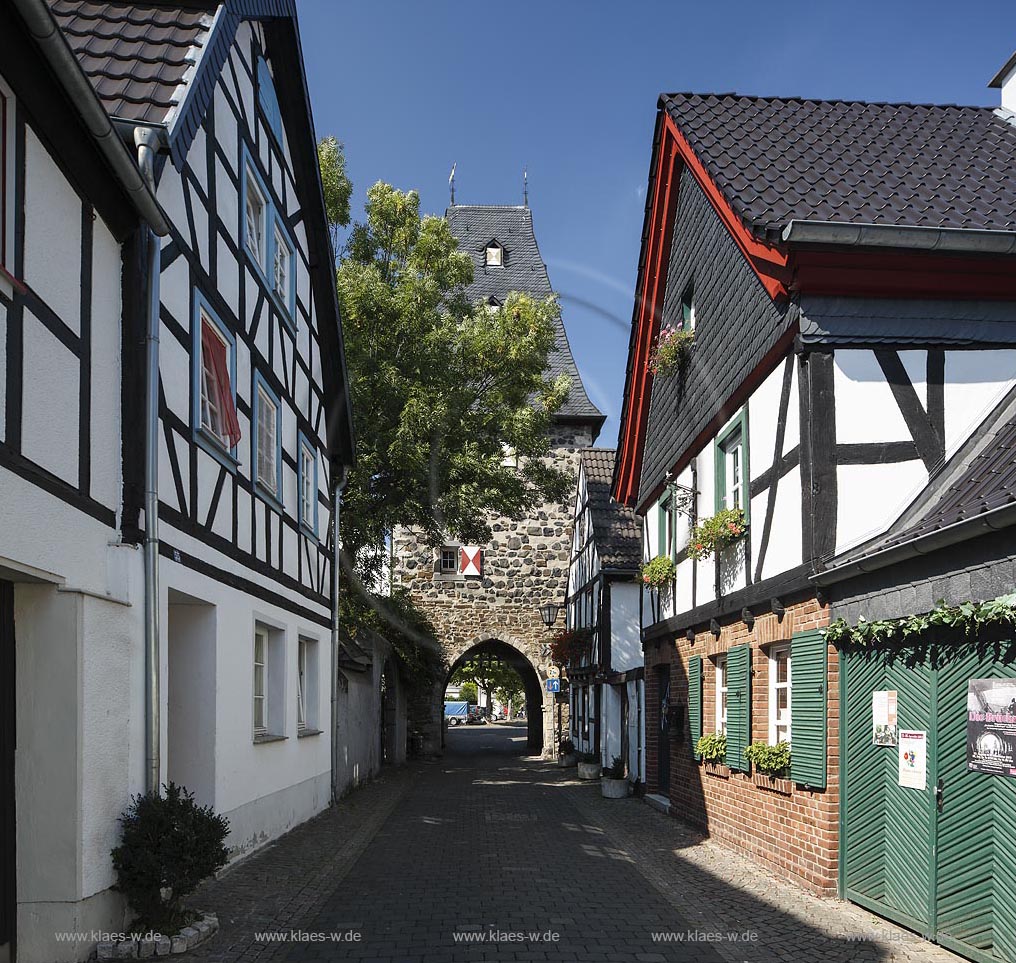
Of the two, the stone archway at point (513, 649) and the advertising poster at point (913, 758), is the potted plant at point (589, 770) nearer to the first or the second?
the stone archway at point (513, 649)

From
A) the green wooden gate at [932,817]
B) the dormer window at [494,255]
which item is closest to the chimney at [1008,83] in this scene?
the green wooden gate at [932,817]

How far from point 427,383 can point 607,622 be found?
19.3 ft

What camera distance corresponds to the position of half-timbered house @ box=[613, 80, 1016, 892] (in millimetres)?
8625

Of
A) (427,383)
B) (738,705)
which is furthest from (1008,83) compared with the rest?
(427,383)

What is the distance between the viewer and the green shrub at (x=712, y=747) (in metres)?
11.7

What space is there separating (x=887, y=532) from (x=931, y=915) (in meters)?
2.70

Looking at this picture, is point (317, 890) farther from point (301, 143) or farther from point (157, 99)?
point (301, 143)

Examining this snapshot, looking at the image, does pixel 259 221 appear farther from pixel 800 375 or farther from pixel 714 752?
pixel 714 752

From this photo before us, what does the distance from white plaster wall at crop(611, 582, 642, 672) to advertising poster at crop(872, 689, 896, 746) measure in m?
12.8

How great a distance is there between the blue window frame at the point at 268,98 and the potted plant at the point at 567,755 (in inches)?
694

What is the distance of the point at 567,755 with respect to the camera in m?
26.6

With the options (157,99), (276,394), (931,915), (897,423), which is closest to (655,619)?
(276,394)

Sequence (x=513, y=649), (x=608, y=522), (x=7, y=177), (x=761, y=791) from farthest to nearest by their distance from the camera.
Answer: (x=513, y=649) < (x=608, y=522) < (x=761, y=791) < (x=7, y=177)

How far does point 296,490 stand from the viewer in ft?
43.5
